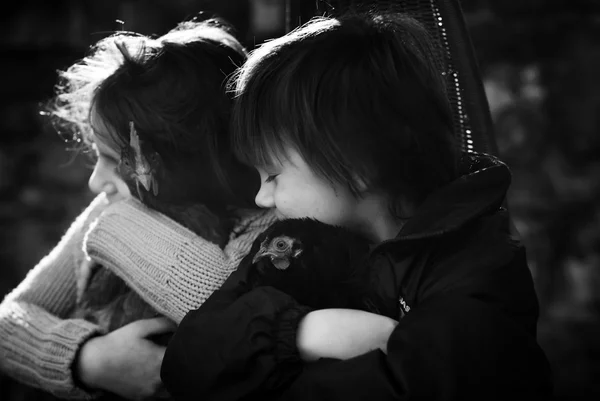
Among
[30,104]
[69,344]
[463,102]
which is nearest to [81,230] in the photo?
[69,344]

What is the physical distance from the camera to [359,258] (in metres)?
1.03

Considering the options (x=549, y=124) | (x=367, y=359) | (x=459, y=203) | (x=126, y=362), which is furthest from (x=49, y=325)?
(x=549, y=124)

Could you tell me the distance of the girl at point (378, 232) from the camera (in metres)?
0.89

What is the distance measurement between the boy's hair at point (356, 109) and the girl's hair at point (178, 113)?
0.21 m

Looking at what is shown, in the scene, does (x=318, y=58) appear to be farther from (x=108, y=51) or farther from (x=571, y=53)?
(x=571, y=53)

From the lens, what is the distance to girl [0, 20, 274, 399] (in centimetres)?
122

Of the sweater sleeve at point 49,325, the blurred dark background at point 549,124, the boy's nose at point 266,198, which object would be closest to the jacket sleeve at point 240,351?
the boy's nose at point 266,198

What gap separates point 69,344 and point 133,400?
15cm

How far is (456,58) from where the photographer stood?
51.3 inches

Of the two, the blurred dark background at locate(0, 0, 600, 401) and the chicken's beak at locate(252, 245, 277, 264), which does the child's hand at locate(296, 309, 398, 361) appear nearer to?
the chicken's beak at locate(252, 245, 277, 264)

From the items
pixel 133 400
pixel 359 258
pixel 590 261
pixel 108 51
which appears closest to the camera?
pixel 359 258

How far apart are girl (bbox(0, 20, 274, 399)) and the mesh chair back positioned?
28 centimetres

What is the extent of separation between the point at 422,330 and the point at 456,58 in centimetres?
61

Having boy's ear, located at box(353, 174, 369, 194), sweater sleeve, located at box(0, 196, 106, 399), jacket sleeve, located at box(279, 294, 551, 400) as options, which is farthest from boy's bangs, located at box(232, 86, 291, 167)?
sweater sleeve, located at box(0, 196, 106, 399)
